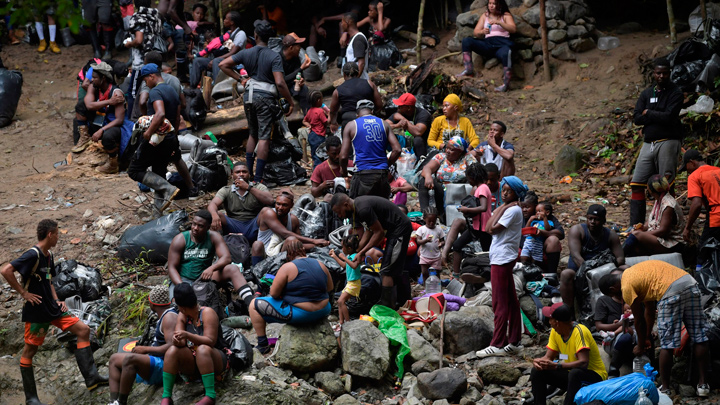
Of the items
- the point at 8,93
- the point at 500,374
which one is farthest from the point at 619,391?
the point at 8,93

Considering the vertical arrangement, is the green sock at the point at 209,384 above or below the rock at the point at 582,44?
below

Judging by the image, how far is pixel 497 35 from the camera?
12039 millimetres

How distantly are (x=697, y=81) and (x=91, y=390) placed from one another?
8.16 m

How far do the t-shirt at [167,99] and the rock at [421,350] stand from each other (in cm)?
432

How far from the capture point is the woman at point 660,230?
24.1 ft

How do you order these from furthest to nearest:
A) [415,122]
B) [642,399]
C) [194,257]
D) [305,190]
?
1. [415,122]
2. [305,190]
3. [194,257]
4. [642,399]

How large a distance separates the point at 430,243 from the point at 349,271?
1339mm

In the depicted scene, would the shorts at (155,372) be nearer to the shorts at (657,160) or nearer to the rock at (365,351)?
the rock at (365,351)

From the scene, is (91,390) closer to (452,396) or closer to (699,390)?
(452,396)

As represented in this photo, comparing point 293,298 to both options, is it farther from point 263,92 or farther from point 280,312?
point 263,92

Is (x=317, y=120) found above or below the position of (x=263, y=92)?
below

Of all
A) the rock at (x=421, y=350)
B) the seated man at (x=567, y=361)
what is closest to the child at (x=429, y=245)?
the rock at (x=421, y=350)

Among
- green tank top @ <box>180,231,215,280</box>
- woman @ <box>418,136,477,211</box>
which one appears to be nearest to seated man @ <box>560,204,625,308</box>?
woman @ <box>418,136,477,211</box>

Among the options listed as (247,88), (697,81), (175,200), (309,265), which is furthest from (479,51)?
(309,265)
